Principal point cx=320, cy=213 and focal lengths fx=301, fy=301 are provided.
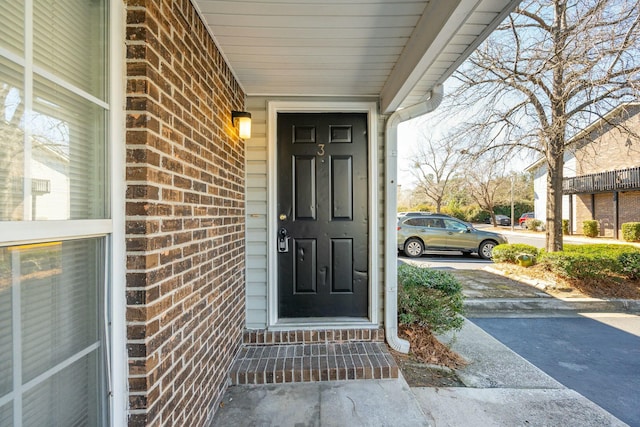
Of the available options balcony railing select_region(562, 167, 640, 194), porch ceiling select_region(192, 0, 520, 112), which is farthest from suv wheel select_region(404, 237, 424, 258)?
porch ceiling select_region(192, 0, 520, 112)

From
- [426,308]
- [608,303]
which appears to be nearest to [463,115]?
[608,303]

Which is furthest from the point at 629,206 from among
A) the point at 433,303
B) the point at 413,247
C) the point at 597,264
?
the point at 433,303

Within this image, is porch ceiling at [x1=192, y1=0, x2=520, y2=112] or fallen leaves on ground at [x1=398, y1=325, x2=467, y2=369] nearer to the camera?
porch ceiling at [x1=192, y1=0, x2=520, y2=112]

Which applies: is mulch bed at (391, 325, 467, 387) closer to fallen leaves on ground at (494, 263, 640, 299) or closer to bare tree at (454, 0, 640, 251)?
fallen leaves on ground at (494, 263, 640, 299)

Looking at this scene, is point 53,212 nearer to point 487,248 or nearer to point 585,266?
point 585,266

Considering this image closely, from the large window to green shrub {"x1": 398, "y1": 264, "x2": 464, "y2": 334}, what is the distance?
8.41 ft

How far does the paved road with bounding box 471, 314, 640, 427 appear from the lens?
92.2 inches

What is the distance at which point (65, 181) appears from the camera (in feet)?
3.09

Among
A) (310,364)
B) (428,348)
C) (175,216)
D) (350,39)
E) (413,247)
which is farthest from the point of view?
(413,247)

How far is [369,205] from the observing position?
272cm

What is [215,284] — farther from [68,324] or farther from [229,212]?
[68,324]

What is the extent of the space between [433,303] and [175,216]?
2559 millimetres

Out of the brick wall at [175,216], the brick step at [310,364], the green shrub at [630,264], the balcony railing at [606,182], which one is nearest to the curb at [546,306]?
the green shrub at [630,264]

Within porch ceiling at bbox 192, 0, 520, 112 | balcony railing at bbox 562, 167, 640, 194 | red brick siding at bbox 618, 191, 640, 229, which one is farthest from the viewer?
red brick siding at bbox 618, 191, 640, 229
